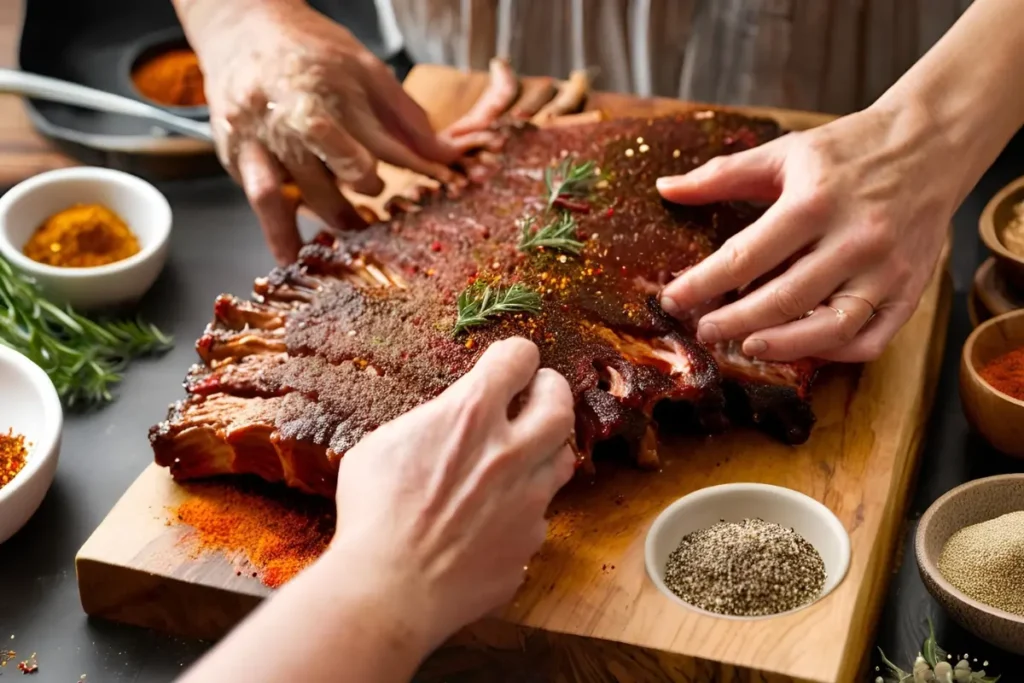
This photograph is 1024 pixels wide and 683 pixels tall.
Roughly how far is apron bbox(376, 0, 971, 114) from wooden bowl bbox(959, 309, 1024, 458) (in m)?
0.91

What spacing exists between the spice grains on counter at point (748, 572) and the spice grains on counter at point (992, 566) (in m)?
0.19

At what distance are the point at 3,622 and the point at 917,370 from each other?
5.31 feet

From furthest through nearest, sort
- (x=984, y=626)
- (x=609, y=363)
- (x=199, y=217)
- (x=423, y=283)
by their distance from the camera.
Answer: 1. (x=199, y=217)
2. (x=423, y=283)
3. (x=609, y=363)
4. (x=984, y=626)

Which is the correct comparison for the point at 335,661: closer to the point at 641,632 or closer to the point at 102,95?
the point at 641,632

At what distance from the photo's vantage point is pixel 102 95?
2723mm

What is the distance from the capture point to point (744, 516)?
184 cm

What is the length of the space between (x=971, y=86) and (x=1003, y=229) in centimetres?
38

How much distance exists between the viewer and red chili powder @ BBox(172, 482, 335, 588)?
5.92ft

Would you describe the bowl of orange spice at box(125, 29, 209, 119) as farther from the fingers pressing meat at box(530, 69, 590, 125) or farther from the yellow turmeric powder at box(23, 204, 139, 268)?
the fingers pressing meat at box(530, 69, 590, 125)

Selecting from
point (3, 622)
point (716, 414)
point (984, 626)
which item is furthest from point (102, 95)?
point (984, 626)

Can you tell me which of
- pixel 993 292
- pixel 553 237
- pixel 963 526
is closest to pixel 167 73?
pixel 553 237

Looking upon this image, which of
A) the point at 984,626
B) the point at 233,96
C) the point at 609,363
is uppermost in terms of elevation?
the point at 233,96

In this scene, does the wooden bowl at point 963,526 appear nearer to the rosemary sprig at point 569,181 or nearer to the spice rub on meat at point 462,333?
the spice rub on meat at point 462,333

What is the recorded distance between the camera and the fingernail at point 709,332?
1.92 m
